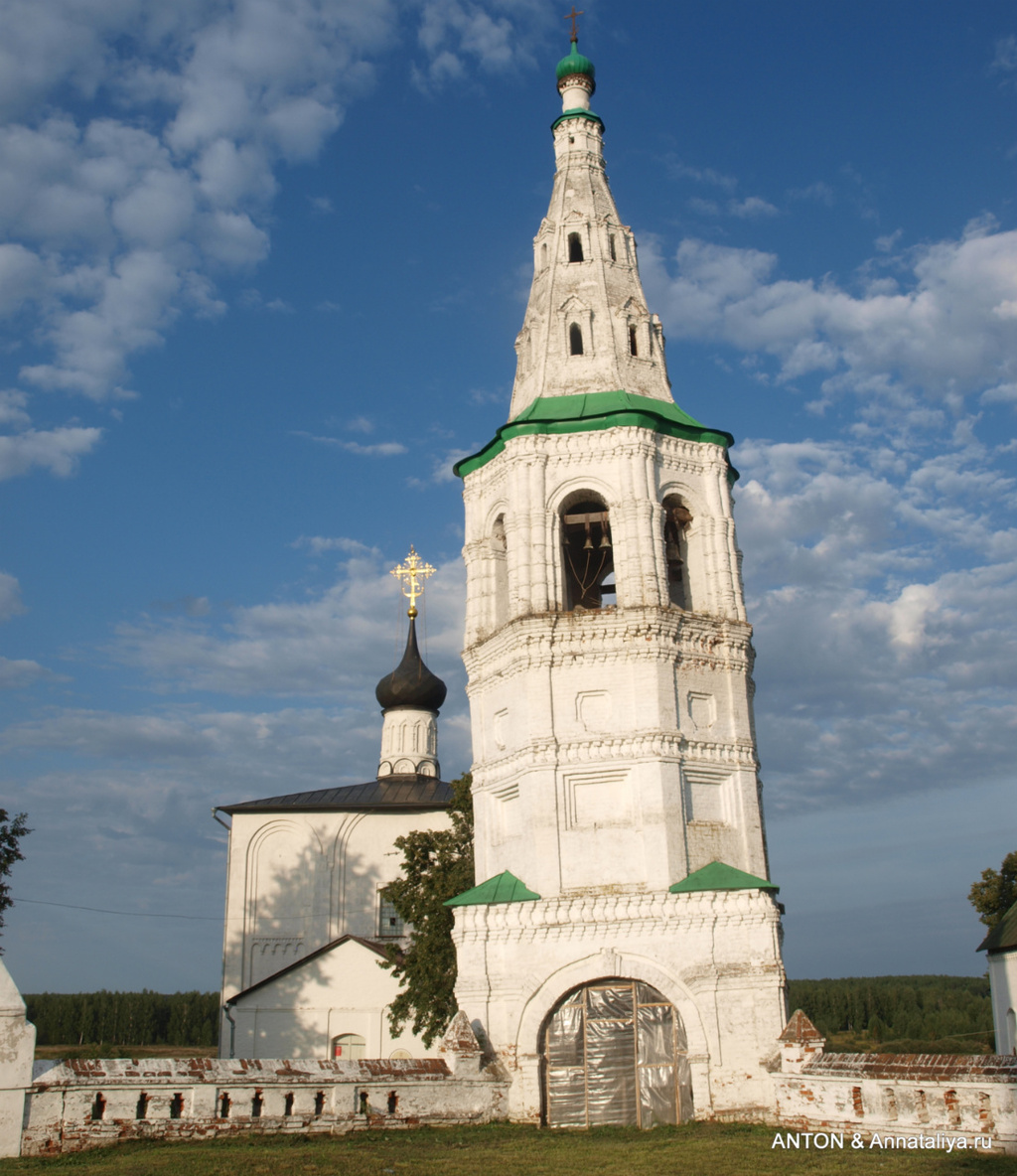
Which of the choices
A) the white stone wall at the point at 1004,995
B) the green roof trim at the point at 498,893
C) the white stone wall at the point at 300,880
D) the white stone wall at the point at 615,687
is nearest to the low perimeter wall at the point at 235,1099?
the green roof trim at the point at 498,893

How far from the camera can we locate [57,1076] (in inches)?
517

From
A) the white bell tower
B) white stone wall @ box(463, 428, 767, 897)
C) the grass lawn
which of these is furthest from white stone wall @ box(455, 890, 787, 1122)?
the grass lawn

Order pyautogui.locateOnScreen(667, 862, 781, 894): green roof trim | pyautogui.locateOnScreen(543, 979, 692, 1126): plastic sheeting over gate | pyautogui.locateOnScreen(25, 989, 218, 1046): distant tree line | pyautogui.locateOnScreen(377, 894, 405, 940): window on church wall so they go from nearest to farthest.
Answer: pyautogui.locateOnScreen(543, 979, 692, 1126): plastic sheeting over gate → pyautogui.locateOnScreen(667, 862, 781, 894): green roof trim → pyautogui.locateOnScreen(377, 894, 405, 940): window on church wall → pyautogui.locateOnScreen(25, 989, 218, 1046): distant tree line

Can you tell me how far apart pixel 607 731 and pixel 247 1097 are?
754cm

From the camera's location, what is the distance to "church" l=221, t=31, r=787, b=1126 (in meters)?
16.6

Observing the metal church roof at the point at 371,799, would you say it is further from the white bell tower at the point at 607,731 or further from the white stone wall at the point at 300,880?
the white bell tower at the point at 607,731

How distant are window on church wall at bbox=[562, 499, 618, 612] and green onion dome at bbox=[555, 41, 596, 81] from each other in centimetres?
979

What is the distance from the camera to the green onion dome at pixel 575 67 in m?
24.2

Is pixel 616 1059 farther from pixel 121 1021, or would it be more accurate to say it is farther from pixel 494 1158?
pixel 121 1021

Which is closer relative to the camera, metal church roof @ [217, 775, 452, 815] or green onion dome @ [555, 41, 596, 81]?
green onion dome @ [555, 41, 596, 81]

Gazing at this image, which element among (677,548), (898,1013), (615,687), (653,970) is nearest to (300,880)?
(677,548)

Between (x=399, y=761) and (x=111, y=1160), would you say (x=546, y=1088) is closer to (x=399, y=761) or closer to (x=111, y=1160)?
(x=111, y=1160)

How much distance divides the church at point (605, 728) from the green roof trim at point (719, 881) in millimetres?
40

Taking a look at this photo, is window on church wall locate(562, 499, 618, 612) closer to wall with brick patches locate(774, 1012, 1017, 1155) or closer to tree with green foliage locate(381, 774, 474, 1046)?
tree with green foliage locate(381, 774, 474, 1046)
